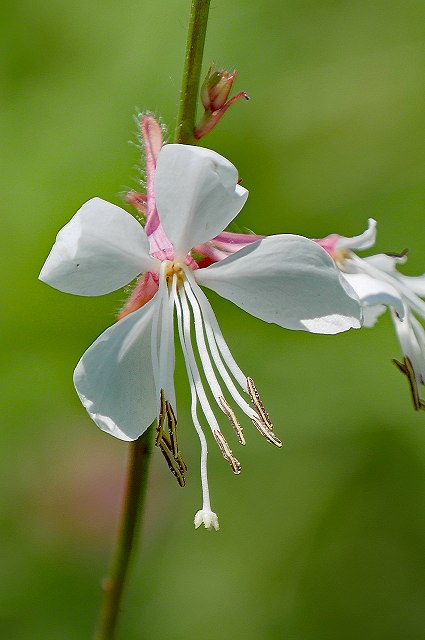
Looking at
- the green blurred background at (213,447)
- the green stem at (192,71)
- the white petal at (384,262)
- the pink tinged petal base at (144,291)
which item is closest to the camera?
the green stem at (192,71)

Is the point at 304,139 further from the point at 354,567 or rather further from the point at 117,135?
the point at 354,567

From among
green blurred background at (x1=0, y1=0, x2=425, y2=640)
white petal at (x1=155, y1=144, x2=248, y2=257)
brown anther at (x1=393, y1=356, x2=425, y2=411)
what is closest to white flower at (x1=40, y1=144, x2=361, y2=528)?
white petal at (x1=155, y1=144, x2=248, y2=257)

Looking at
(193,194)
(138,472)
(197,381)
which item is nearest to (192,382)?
(197,381)

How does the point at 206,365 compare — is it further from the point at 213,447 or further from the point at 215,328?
the point at 213,447

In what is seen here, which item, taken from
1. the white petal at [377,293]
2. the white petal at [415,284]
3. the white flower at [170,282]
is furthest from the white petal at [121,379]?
the white petal at [415,284]

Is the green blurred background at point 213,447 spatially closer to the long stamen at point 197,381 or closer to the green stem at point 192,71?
the long stamen at point 197,381

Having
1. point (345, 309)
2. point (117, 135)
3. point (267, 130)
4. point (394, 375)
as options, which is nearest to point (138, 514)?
point (345, 309)

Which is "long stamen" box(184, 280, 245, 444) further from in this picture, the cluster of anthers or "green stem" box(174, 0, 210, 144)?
"green stem" box(174, 0, 210, 144)
